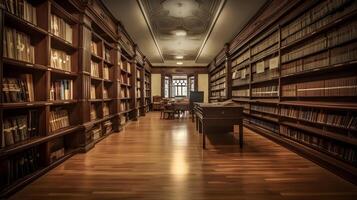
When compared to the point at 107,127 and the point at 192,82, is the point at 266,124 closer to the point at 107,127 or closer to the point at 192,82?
the point at 107,127

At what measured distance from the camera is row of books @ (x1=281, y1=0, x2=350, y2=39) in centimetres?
288

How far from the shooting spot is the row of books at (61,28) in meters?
3.06

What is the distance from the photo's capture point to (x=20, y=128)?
240 cm

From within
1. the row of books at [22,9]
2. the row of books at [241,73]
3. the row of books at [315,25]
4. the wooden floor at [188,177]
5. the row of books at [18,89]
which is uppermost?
the row of books at [315,25]

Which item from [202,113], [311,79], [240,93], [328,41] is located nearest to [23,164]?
[202,113]

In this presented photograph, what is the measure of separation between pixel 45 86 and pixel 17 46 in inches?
21.2

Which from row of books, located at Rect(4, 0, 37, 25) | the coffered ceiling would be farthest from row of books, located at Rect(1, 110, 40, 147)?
the coffered ceiling

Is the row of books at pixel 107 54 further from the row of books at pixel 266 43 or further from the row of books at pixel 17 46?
the row of books at pixel 266 43

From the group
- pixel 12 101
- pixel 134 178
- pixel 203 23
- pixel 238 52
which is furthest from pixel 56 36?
pixel 238 52

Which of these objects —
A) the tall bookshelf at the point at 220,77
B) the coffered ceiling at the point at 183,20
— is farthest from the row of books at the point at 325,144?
the tall bookshelf at the point at 220,77

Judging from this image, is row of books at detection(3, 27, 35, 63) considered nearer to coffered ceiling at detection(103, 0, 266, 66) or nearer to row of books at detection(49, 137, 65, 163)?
row of books at detection(49, 137, 65, 163)

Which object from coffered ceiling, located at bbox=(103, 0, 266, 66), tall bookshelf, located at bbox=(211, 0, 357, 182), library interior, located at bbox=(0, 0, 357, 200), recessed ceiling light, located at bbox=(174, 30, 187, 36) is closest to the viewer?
library interior, located at bbox=(0, 0, 357, 200)

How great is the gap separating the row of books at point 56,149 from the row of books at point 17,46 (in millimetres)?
1204

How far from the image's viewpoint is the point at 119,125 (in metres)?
5.88
